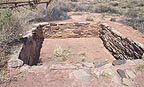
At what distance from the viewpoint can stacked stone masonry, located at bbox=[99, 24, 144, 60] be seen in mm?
6563

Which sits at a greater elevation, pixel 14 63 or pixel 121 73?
pixel 14 63

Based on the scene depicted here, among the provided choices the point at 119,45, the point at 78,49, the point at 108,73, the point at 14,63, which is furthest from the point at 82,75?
the point at 78,49

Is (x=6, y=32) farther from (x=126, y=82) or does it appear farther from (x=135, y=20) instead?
(x=135, y=20)

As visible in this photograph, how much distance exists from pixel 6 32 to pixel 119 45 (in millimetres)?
3947

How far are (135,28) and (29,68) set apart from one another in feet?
20.8

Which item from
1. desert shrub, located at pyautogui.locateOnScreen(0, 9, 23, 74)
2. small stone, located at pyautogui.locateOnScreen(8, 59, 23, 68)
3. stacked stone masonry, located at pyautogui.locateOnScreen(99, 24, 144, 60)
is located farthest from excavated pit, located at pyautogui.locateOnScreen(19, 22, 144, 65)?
small stone, located at pyautogui.locateOnScreen(8, 59, 23, 68)

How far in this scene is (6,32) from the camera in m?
6.17

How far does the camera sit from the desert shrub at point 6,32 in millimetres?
5424

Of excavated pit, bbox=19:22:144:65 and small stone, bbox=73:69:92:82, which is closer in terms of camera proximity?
small stone, bbox=73:69:92:82

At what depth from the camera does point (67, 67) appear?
5047mm

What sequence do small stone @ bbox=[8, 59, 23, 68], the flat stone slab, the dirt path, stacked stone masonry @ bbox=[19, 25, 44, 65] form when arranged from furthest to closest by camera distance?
1. the dirt path
2. stacked stone masonry @ bbox=[19, 25, 44, 65]
3. small stone @ bbox=[8, 59, 23, 68]
4. the flat stone slab

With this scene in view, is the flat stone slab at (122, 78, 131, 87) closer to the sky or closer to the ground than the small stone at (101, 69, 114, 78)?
closer to the ground

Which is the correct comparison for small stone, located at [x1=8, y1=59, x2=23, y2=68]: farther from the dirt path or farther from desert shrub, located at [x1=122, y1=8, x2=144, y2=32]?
desert shrub, located at [x1=122, y1=8, x2=144, y2=32]

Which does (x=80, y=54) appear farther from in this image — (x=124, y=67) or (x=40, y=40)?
(x=124, y=67)
